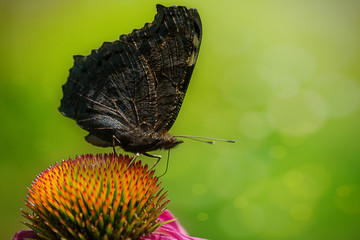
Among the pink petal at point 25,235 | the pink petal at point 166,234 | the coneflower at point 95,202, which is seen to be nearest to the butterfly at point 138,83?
the coneflower at point 95,202

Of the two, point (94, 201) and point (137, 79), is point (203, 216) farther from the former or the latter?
point (94, 201)

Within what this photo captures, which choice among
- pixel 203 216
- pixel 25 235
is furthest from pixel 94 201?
pixel 203 216

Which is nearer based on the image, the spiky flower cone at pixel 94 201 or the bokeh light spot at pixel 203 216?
the spiky flower cone at pixel 94 201

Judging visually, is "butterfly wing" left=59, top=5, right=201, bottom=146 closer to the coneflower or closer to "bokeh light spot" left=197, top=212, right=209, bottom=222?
the coneflower

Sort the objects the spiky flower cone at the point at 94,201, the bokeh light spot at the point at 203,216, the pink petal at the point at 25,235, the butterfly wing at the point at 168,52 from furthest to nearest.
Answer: the bokeh light spot at the point at 203,216, the butterfly wing at the point at 168,52, the pink petal at the point at 25,235, the spiky flower cone at the point at 94,201

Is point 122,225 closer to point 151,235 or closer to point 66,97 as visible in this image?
point 151,235

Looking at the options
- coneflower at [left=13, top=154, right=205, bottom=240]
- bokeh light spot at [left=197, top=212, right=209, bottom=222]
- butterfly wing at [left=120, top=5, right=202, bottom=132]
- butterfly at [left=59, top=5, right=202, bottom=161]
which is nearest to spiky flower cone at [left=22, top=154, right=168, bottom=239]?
coneflower at [left=13, top=154, right=205, bottom=240]

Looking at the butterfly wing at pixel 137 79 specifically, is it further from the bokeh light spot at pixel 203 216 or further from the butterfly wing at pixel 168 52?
the bokeh light spot at pixel 203 216

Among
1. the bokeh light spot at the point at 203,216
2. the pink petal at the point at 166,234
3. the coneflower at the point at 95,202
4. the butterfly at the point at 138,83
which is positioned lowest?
the bokeh light spot at the point at 203,216
